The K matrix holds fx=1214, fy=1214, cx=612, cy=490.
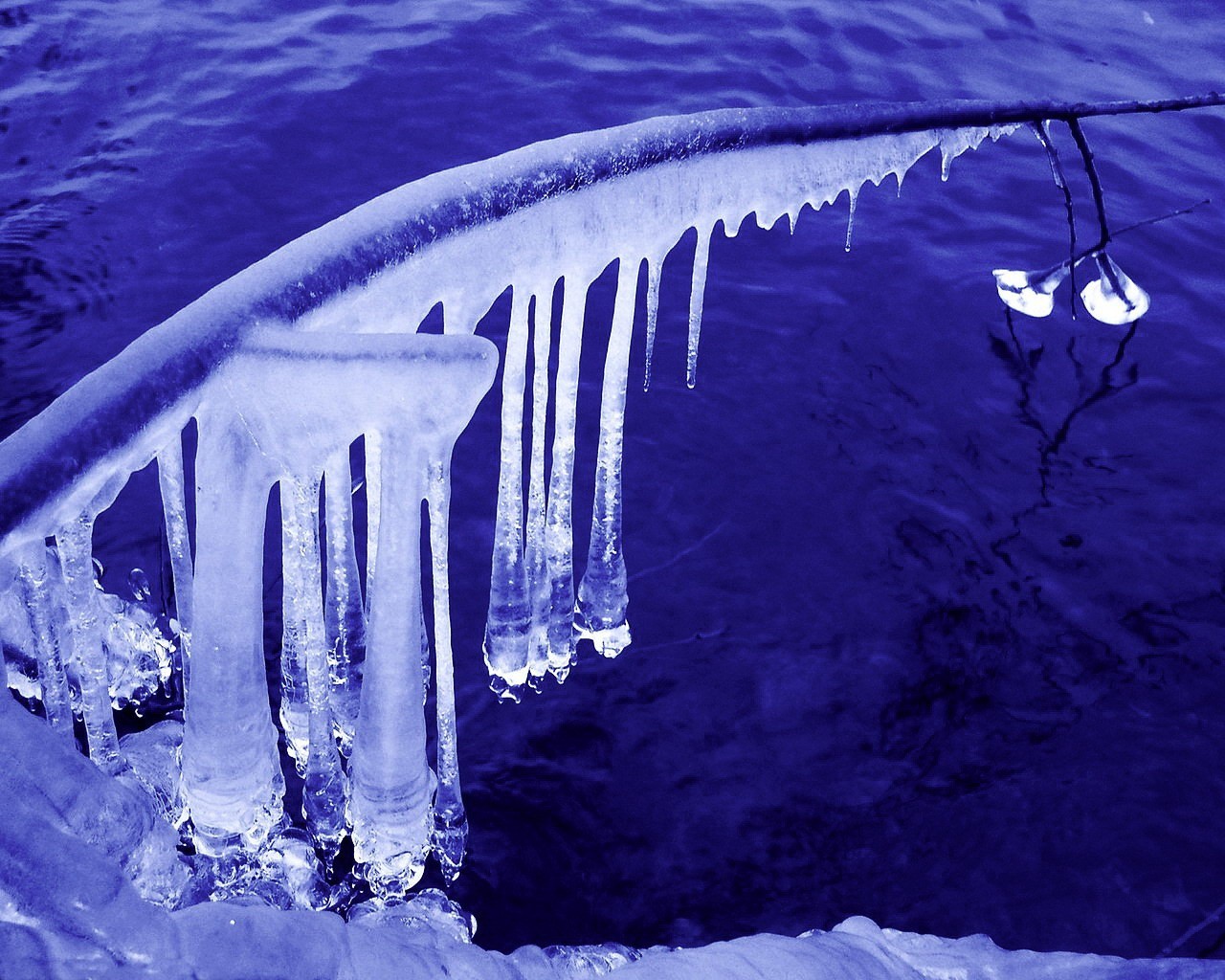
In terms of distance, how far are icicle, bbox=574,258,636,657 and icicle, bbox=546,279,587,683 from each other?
11 centimetres

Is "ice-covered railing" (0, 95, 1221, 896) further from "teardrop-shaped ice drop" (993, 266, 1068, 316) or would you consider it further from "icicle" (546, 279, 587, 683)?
"teardrop-shaped ice drop" (993, 266, 1068, 316)

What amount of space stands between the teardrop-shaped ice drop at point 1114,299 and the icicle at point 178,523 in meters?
6.04

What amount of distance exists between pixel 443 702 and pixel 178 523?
0.89 meters

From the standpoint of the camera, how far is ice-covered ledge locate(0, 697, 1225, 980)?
5.73ft

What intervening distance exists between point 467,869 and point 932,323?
4.48 meters

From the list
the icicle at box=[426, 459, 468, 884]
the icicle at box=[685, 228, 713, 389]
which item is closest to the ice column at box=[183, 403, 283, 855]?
the icicle at box=[426, 459, 468, 884]

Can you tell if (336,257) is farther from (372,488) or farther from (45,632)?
(45,632)

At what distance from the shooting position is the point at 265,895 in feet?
12.5

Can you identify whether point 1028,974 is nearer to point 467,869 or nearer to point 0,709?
point 467,869

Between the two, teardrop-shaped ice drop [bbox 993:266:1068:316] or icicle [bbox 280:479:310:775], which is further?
teardrop-shaped ice drop [bbox 993:266:1068:316]

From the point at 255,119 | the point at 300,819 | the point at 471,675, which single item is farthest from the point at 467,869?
the point at 255,119

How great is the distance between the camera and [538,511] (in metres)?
3.54

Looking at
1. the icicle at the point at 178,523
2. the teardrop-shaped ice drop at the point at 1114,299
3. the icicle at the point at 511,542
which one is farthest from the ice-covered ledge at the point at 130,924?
the teardrop-shaped ice drop at the point at 1114,299

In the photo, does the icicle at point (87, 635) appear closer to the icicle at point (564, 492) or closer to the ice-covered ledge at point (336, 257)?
the ice-covered ledge at point (336, 257)
